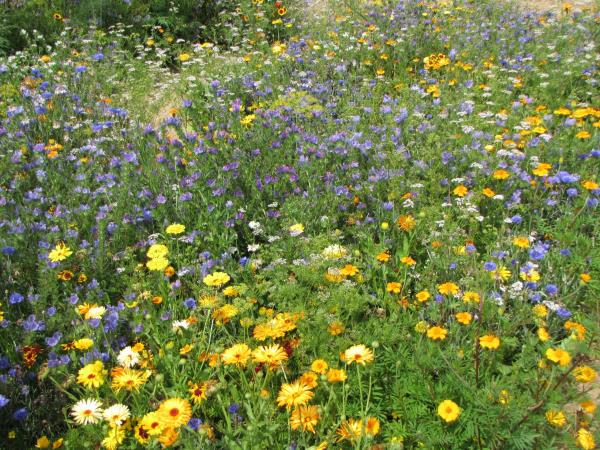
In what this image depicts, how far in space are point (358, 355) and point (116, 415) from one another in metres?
1.00

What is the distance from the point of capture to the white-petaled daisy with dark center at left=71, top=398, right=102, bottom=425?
2086 mm

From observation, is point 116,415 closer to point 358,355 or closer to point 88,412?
point 88,412

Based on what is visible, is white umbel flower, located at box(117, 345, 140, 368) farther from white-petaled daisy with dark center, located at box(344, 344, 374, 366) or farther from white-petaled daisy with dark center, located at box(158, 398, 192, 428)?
white-petaled daisy with dark center, located at box(344, 344, 374, 366)

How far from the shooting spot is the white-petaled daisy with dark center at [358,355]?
2.18 metres

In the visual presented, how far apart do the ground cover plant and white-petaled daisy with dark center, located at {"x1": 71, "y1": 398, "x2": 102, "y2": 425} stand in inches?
0.5

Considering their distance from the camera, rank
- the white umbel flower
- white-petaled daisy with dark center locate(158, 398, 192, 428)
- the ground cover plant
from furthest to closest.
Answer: the white umbel flower
the ground cover plant
white-petaled daisy with dark center locate(158, 398, 192, 428)

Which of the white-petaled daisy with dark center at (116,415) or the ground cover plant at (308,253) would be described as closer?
the white-petaled daisy with dark center at (116,415)

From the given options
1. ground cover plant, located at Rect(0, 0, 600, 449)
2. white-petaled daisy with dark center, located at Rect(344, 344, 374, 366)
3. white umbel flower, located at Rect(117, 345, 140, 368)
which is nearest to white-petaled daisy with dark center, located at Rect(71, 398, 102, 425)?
ground cover plant, located at Rect(0, 0, 600, 449)

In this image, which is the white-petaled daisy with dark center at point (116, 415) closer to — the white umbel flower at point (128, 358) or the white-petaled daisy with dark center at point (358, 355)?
the white umbel flower at point (128, 358)

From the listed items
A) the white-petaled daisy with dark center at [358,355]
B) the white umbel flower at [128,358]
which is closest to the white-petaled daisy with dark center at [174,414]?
the white umbel flower at [128,358]

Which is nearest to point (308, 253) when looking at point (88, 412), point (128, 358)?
point (128, 358)

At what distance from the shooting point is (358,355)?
2199mm

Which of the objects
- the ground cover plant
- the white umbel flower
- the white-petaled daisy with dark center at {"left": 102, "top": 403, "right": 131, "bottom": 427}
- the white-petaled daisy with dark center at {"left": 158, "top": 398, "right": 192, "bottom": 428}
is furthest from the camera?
the white umbel flower

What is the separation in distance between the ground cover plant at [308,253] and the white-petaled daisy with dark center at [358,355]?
0.04 feet
